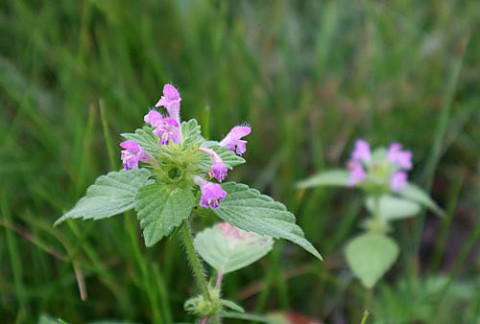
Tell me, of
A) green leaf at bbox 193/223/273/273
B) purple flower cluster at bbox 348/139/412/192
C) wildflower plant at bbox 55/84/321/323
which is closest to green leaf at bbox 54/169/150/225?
wildflower plant at bbox 55/84/321/323

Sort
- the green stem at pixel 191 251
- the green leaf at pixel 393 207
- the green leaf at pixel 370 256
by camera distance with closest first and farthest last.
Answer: the green stem at pixel 191 251
the green leaf at pixel 370 256
the green leaf at pixel 393 207

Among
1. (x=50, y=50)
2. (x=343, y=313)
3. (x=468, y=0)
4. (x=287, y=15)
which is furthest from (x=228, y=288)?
(x=468, y=0)

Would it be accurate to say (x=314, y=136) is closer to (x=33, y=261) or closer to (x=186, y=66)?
(x=186, y=66)

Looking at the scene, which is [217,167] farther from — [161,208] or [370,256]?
[370,256]

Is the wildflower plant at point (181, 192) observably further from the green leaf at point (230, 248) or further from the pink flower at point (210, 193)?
the green leaf at point (230, 248)

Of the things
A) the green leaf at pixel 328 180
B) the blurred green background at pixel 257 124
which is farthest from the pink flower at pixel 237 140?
the green leaf at pixel 328 180

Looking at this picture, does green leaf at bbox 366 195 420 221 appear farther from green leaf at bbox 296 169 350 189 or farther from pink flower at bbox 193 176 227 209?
pink flower at bbox 193 176 227 209

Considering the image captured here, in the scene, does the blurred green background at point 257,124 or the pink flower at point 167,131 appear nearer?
the pink flower at point 167,131
